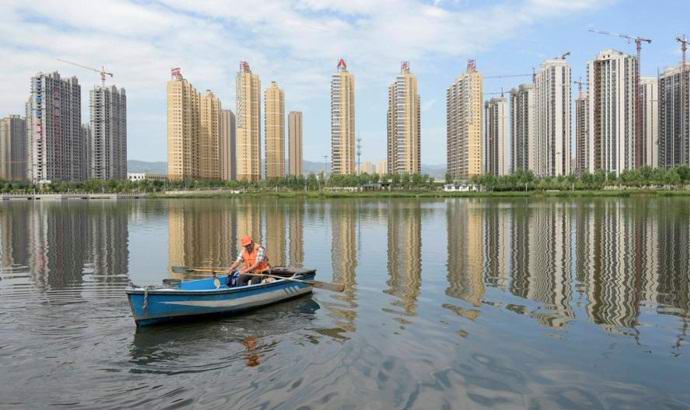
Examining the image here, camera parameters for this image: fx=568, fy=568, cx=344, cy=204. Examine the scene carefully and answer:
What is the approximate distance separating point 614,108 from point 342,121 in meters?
76.3

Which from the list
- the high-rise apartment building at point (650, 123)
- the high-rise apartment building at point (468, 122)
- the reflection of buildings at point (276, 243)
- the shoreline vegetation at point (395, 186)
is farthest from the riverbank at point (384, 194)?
the reflection of buildings at point (276, 243)

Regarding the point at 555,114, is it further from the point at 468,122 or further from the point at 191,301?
the point at 191,301

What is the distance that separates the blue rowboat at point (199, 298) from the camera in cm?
1359

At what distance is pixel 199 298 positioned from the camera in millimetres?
14297

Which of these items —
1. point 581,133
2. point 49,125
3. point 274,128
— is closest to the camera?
point 581,133

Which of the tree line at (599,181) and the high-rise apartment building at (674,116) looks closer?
the tree line at (599,181)

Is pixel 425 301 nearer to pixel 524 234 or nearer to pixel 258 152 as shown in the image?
pixel 524 234

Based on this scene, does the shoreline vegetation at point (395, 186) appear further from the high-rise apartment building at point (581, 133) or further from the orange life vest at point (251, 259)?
the orange life vest at point (251, 259)

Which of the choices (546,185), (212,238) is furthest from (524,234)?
(546,185)

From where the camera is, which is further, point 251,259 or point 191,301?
point 251,259

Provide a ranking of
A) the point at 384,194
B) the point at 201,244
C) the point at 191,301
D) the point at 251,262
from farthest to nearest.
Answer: the point at 384,194 < the point at 201,244 < the point at 251,262 < the point at 191,301

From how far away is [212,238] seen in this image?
124 feet

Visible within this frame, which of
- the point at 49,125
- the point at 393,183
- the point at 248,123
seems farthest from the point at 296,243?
the point at 49,125

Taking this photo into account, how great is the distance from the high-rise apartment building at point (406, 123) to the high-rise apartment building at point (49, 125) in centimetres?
11196
